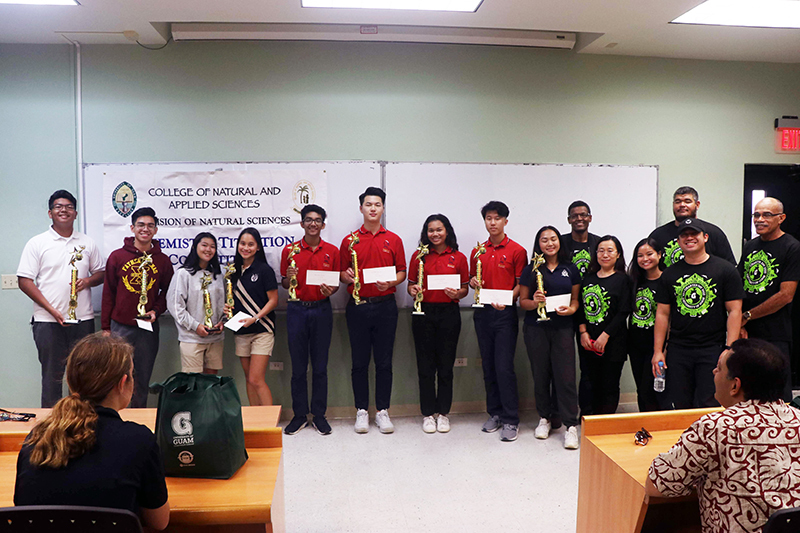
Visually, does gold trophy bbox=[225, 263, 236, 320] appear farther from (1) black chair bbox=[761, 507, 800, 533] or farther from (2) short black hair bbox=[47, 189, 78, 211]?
(1) black chair bbox=[761, 507, 800, 533]

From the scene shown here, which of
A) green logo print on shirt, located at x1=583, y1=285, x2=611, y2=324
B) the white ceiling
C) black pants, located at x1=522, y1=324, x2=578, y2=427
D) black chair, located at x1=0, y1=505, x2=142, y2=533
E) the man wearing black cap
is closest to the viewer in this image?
black chair, located at x1=0, y1=505, x2=142, y2=533

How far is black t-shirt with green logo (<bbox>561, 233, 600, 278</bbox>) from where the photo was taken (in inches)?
147

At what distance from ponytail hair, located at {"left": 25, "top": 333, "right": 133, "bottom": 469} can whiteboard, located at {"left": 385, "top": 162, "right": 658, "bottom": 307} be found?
2835mm

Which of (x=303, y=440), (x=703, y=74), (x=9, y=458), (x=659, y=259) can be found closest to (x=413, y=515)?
(x=303, y=440)

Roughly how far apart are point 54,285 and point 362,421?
7.93 feet

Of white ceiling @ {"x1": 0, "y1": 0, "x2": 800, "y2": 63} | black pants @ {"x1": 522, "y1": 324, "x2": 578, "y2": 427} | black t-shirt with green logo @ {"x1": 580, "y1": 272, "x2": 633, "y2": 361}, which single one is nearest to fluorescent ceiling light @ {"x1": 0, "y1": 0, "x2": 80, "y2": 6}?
white ceiling @ {"x1": 0, "y1": 0, "x2": 800, "y2": 63}

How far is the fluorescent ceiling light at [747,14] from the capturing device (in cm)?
331

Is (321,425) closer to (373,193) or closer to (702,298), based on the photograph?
(373,193)

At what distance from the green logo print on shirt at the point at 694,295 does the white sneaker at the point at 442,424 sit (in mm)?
1804

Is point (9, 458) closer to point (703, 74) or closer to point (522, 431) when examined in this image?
point (522, 431)

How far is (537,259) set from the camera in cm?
354

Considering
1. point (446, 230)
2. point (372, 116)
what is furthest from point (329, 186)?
point (446, 230)

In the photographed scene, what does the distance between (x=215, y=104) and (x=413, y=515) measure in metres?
3.24

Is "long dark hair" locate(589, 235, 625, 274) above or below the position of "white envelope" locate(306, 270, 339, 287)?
above
